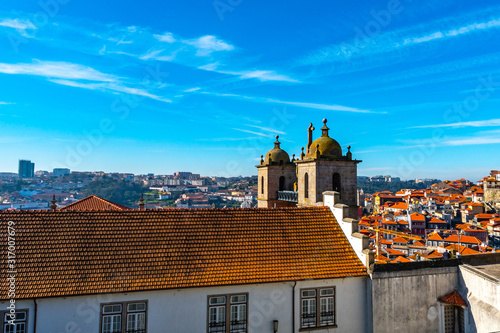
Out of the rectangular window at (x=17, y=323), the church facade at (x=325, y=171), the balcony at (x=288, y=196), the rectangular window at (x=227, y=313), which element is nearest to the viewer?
the rectangular window at (x=17, y=323)

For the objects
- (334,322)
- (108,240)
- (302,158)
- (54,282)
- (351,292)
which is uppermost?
(302,158)

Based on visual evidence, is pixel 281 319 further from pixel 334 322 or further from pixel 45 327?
pixel 45 327

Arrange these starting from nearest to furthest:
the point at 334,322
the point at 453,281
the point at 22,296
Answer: the point at 22,296, the point at 334,322, the point at 453,281

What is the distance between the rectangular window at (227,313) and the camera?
34.7ft

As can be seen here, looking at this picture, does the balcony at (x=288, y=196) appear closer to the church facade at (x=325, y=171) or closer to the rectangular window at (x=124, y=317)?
the church facade at (x=325, y=171)

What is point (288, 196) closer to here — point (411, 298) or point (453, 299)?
point (411, 298)

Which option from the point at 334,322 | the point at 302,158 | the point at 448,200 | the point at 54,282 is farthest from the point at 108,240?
the point at 448,200

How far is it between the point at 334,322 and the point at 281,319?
6.57 feet

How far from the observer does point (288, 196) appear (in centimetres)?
2667

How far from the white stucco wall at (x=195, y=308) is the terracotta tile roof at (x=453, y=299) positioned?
3120mm

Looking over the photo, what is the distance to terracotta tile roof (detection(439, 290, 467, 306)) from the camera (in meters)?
11.9

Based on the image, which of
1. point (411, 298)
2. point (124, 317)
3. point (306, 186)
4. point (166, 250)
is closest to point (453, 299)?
point (411, 298)

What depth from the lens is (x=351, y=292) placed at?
11.7m

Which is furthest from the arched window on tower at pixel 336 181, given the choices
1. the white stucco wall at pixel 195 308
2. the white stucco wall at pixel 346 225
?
the white stucco wall at pixel 195 308
